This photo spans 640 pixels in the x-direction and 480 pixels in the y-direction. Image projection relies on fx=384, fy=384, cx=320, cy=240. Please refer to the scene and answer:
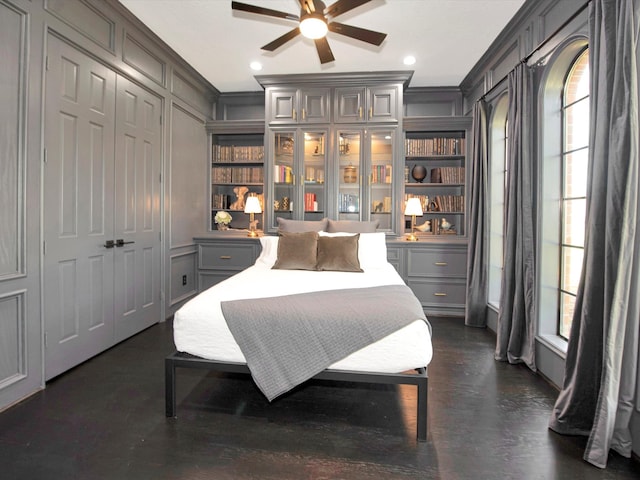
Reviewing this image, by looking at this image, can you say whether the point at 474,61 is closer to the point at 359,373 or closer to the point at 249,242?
the point at 249,242

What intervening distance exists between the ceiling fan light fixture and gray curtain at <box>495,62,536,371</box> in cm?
168

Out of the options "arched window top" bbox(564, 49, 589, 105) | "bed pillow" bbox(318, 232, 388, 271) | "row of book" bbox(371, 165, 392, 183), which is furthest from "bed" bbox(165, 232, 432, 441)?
"row of book" bbox(371, 165, 392, 183)

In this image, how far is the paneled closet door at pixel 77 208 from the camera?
2.64 metres

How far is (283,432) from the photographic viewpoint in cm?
210

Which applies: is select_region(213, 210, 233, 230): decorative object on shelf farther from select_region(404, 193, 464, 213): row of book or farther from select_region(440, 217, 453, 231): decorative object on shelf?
select_region(440, 217, 453, 231): decorative object on shelf

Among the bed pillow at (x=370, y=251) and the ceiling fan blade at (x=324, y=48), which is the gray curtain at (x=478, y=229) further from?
the ceiling fan blade at (x=324, y=48)

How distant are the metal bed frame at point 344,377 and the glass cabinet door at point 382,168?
2769 mm

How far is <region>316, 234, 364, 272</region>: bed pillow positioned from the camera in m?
3.52

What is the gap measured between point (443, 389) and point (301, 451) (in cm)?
A: 120

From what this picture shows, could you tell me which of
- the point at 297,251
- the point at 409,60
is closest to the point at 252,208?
the point at 297,251

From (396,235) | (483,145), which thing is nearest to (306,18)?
(483,145)

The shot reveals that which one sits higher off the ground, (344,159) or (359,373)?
(344,159)

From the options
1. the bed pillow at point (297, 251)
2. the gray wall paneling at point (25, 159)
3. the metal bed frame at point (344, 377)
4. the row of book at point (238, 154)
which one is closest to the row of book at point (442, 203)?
the bed pillow at point (297, 251)

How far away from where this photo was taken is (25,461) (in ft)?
6.00
